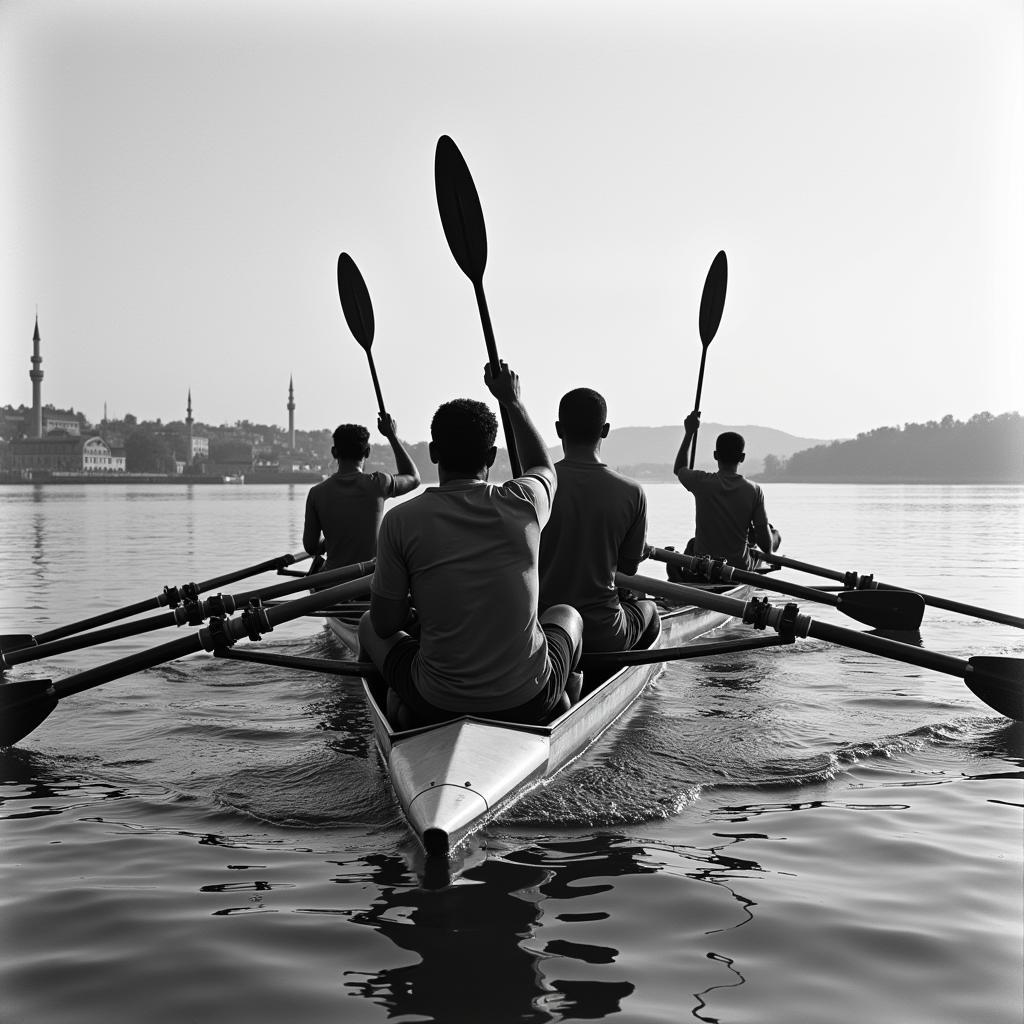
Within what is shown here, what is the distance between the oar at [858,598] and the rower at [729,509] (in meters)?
1.68

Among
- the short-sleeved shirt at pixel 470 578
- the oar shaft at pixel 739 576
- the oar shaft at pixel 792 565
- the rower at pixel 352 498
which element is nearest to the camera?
the short-sleeved shirt at pixel 470 578

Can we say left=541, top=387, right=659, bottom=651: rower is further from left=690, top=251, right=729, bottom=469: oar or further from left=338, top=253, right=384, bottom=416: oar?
left=690, top=251, right=729, bottom=469: oar

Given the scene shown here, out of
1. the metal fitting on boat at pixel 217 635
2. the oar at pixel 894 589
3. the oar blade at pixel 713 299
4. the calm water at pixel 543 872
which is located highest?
the oar blade at pixel 713 299

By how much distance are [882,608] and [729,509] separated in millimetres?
3495

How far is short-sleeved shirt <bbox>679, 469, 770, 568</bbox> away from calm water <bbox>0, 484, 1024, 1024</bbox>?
3.64 m

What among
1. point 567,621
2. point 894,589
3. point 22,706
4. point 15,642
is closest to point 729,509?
point 894,589

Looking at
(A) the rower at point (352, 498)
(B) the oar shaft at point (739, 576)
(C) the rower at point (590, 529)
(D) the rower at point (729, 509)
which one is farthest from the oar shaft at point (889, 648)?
(D) the rower at point (729, 509)

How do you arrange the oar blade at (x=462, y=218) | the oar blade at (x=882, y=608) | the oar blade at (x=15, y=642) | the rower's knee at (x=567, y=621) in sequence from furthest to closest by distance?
the oar blade at (x=15, y=642) → the oar blade at (x=882, y=608) → the oar blade at (x=462, y=218) → the rower's knee at (x=567, y=621)

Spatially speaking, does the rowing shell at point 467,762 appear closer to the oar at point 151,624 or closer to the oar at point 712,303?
the oar at point 151,624

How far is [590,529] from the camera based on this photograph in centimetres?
732

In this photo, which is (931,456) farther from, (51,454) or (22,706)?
(22,706)

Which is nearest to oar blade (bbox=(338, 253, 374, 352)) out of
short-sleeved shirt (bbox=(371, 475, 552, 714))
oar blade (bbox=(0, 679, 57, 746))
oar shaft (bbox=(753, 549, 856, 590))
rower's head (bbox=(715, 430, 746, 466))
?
rower's head (bbox=(715, 430, 746, 466))

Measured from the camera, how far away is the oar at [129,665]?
7.28m

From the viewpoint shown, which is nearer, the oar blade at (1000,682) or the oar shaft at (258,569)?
the oar blade at (1000,682)
